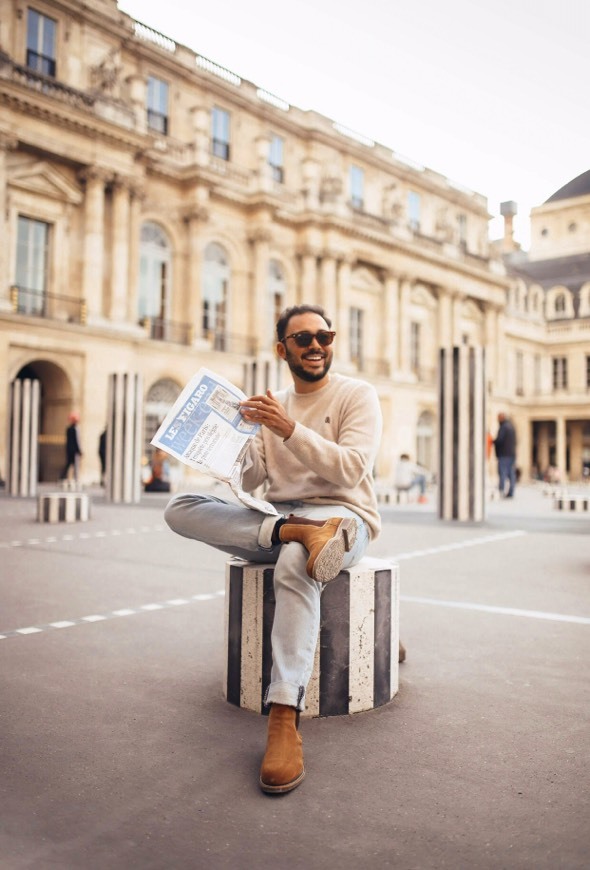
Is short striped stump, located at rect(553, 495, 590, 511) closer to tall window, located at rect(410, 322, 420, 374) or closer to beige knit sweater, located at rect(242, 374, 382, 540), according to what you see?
beige knit sweater, located at rect(242, 374, 382, 540)

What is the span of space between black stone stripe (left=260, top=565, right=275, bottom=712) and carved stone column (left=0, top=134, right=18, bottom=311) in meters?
20.6

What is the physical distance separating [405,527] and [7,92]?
17.8m

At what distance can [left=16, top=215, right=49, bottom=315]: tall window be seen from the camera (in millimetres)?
23391

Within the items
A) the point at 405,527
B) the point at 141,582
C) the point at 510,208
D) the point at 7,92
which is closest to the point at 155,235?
the point at 7,92

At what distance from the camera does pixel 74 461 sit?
65.3ft

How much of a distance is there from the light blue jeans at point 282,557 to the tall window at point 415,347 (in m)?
36.7

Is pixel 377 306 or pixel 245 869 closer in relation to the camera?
pixel 245 869

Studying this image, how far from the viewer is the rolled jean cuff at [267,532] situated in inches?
116

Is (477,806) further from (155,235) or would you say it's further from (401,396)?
(401,396)

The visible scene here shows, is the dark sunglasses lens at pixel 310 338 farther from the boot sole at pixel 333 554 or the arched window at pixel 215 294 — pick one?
the arched window at pixel 215 294

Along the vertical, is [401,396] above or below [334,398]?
above

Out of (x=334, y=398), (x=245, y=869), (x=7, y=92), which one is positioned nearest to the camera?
(x=245, y=869)

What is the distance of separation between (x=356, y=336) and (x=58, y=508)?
1037 inches

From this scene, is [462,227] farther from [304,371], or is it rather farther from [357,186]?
[304,371]
